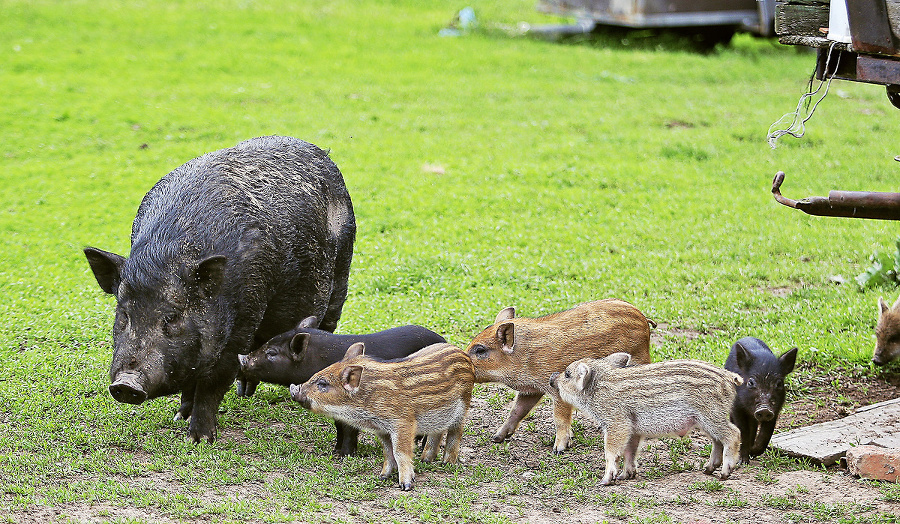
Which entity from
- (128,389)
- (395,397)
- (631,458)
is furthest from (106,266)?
(631,458)

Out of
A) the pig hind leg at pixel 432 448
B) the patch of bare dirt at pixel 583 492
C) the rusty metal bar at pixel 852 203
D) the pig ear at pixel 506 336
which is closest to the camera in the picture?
the patch of bare dirt at pixel 583 492

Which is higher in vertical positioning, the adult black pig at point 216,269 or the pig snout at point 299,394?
Answer: the adult black pig at point 216,269

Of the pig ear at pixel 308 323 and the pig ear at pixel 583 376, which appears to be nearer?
the pig ear at pixel 583 376

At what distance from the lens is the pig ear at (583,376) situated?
5605 mm

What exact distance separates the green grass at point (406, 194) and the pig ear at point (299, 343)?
611 millimetres

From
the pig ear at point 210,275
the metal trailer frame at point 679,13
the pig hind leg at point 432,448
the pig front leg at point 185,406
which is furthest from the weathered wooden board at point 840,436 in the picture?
the metal trailer frame at point 679,13

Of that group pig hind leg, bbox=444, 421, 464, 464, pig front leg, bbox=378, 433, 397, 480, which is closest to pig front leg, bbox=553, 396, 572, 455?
pig hind leg, bbox=444, 421, 464, 464

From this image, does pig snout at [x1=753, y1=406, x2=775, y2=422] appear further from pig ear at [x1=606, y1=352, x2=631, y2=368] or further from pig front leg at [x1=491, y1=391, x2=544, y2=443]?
pig front leg at [x1=491, y1=391, x2=544, y2=443]

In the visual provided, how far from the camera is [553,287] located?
9109mm

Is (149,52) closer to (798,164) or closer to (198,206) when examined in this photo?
(798,164)

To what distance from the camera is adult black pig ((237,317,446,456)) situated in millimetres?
5934

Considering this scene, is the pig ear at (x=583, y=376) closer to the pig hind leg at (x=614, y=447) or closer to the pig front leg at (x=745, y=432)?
the pig hind leg at (x=614, y=447)

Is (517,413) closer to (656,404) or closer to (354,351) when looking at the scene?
(656,404)

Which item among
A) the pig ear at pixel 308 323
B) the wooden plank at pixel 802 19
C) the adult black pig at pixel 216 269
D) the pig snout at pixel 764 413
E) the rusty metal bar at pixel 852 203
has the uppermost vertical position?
the wooden plank at pixel 802 19
